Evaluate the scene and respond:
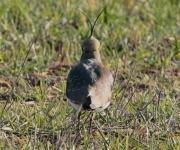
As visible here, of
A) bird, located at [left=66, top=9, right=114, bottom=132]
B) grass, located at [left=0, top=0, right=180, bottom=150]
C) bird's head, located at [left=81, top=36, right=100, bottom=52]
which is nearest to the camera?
bird, located at [left=66, top=9, right=114, bottom=132]

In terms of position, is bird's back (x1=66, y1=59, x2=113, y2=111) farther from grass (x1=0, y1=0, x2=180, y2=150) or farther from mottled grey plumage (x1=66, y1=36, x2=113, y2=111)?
grass (x1=0, y1=0, x2=180, y2=150)

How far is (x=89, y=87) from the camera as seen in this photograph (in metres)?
6.06

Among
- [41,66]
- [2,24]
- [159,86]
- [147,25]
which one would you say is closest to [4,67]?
[41,66]

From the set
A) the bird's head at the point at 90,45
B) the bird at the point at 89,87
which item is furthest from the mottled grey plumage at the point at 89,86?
the bird's head at the point at 90,45

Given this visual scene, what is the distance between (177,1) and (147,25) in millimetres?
1360

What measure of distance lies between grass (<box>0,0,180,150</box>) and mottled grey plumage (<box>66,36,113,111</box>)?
0.80ft

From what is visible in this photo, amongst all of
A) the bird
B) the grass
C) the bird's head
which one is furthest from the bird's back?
the bird's head

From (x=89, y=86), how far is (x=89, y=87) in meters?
0.03

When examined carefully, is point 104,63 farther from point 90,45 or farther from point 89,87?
point 89,87

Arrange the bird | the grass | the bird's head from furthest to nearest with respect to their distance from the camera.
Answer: the bird's head < the grass < the bird

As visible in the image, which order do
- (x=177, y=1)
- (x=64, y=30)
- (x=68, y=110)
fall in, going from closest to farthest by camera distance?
1. (x=68, y=110)
2. (x=64, y=30)
3. (x=177, y=1)

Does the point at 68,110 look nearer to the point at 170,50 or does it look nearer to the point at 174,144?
the point at 174,144

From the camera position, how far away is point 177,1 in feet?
36.0

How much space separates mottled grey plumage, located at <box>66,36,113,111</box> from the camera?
19.2 feet
